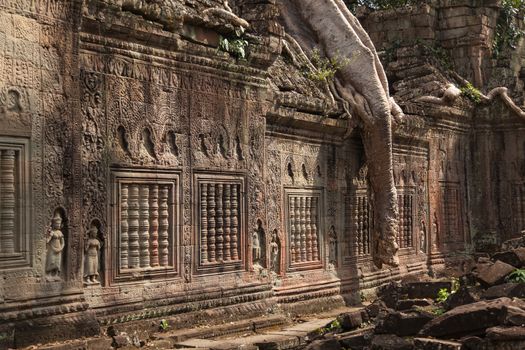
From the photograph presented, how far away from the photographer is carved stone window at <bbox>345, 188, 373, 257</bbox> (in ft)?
45.9

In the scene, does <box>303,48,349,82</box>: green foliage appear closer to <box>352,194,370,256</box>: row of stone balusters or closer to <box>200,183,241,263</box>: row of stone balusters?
<box>352,194,370,256</box>: row of stone balusters

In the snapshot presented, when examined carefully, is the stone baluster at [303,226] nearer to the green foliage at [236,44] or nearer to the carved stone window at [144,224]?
the green foliage at [236,44]

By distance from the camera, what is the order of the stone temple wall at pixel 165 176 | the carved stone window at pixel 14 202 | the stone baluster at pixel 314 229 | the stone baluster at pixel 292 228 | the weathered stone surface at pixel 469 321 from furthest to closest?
the stone baluster at pixel 314 229
the stone baluster at pixel 292 228
the stone temple wall at pixel 165 176
the carved stone window at pixel 14 202
the weathered stone surface at pixel 469 321

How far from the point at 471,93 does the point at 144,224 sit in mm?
10779

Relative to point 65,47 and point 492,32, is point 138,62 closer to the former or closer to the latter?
point 65,47

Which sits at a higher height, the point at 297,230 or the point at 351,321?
the point at 297,230

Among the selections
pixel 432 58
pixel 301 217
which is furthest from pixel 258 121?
pixel 432 58

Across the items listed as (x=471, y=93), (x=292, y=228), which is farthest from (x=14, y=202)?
(x=471, y=93)

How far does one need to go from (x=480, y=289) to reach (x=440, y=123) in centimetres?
861

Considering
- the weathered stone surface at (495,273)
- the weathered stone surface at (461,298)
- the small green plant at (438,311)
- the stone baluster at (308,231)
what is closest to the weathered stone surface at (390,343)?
the small green plant at (438,311)

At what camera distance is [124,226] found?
9.27 metres

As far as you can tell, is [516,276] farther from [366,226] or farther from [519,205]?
[519,205]

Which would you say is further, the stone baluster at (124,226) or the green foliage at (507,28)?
the green foliage at (507,28)

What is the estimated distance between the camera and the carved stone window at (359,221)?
A: 45.9ft
